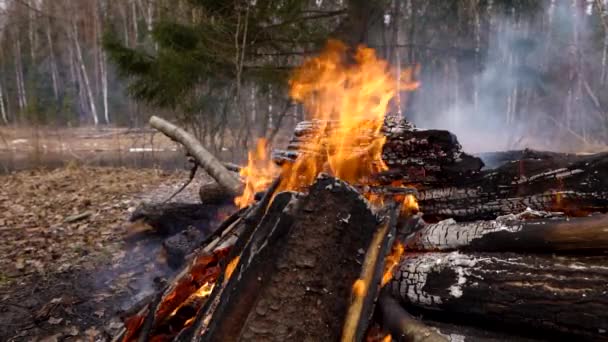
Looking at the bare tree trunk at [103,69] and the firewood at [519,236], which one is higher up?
the bare tree trunk at [103,69]

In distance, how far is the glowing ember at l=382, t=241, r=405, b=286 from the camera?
233 centimetres

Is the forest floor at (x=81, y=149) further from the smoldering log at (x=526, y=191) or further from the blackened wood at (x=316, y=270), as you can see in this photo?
the blackened wood at (x=316, y=270)

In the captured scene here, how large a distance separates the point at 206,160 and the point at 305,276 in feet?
12.4

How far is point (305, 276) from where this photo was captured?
85.4 inches

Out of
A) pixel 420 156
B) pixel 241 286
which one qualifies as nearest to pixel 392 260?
pixel 241 286

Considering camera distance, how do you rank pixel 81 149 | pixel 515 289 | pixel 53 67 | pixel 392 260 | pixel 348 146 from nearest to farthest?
pixel 515 289, pixel 392 260, pixel 348 146, pixel 81 149, pixel 53 67

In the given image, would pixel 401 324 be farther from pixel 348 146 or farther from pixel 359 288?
pixel 348 146

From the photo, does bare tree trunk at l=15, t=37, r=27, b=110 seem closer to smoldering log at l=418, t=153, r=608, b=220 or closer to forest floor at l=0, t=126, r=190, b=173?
forest floor at l=0, t=126, r=190, b=173

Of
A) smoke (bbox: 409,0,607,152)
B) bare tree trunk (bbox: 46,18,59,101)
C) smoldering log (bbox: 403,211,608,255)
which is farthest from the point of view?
bare tree trunk (bbox: 46,18,59,101)

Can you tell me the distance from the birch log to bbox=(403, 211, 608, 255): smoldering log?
2.97 m

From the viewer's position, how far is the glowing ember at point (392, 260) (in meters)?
2.33

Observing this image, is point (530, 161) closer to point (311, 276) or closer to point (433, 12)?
point (311, 276)

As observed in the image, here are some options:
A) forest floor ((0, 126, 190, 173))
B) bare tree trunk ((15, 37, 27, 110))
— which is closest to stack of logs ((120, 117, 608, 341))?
Result: forest floor ((0, 126, 190, 173))

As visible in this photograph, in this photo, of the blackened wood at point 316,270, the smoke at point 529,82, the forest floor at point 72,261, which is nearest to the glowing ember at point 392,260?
the blackened wood at point 316,270
